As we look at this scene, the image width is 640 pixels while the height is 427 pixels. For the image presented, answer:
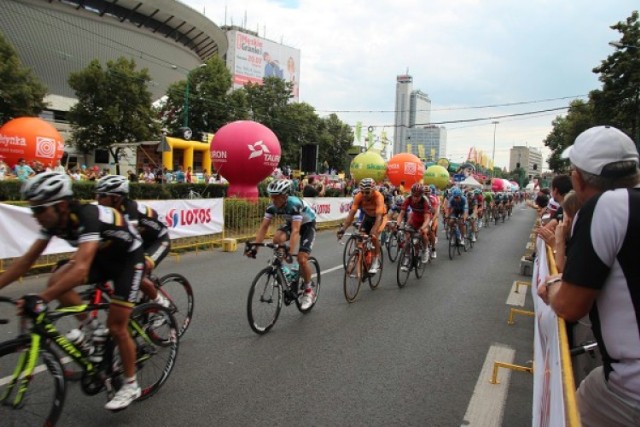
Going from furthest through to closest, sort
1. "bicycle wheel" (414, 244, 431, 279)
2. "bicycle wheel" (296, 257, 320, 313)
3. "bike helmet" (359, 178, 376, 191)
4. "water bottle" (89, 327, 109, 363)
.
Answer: "bicycle wheel" (414, 244, 431, 279), "bike helmet" (359, 178, 376, 191), "bicycle wheel" (296, 257, 320, 313), "water bottle" (89, 327, 109, 363)

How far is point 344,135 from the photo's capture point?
7462cm

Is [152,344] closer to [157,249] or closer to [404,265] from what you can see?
[157,249]

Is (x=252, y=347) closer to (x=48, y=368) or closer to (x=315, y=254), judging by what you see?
(x=48, y=368)

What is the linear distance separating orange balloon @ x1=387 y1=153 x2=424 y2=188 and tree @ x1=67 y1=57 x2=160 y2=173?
800 inches

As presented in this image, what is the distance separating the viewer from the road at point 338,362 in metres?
3.79

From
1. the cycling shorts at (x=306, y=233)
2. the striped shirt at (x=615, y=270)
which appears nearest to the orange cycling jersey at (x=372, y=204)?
the cycling shorts at (x=306, y=233)

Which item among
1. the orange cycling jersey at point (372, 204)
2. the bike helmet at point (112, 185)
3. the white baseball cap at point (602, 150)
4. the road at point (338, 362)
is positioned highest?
the white baseball cap at point (602, 150)

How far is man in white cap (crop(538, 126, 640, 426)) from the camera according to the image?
1.70 metres

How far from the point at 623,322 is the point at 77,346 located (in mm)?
3305

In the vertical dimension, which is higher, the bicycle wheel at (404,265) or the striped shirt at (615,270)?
the striped shirt at (615,270)

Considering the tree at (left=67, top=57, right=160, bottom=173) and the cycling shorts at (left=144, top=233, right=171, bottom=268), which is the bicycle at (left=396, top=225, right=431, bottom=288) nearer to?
the cycling shorts at (left=144, top=233, right=171, bottom=268)

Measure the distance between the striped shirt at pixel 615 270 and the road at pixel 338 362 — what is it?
2261 millimetres

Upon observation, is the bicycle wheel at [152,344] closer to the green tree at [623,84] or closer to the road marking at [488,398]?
the road marking at [488,398]

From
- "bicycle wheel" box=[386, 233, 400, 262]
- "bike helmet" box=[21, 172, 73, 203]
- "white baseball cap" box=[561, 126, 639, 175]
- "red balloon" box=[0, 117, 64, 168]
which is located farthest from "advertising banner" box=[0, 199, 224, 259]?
"red balloon" box=[0, 117, 64, 168]
